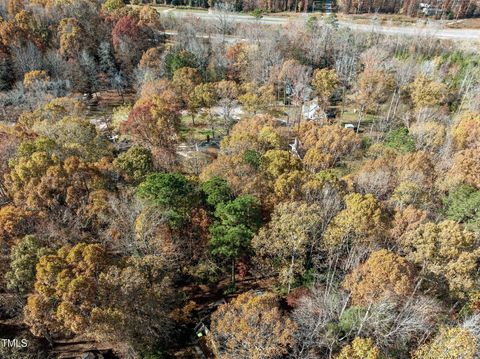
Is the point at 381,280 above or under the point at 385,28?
under

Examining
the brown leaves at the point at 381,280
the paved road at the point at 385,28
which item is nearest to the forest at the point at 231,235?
the brown leaves at the point at 381,280

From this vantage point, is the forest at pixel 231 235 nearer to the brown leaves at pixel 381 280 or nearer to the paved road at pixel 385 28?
the brown leaves at pixel 381 280

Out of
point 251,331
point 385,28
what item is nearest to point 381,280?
point 251,331

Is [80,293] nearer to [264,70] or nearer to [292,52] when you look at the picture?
[264,70]

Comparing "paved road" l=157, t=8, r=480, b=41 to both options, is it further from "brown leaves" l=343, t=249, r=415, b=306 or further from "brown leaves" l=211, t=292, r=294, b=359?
"brown leaves" l=211, t=292, r=294, b=359

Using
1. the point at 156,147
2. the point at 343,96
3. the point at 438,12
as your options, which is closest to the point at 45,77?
the point at 156,147

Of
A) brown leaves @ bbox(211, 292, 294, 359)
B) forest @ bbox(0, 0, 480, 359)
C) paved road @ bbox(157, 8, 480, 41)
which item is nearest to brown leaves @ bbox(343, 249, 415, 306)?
forest @ bbox(0, 0, 480, 359)

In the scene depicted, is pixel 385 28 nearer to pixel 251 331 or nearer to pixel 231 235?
pixel 231 235
